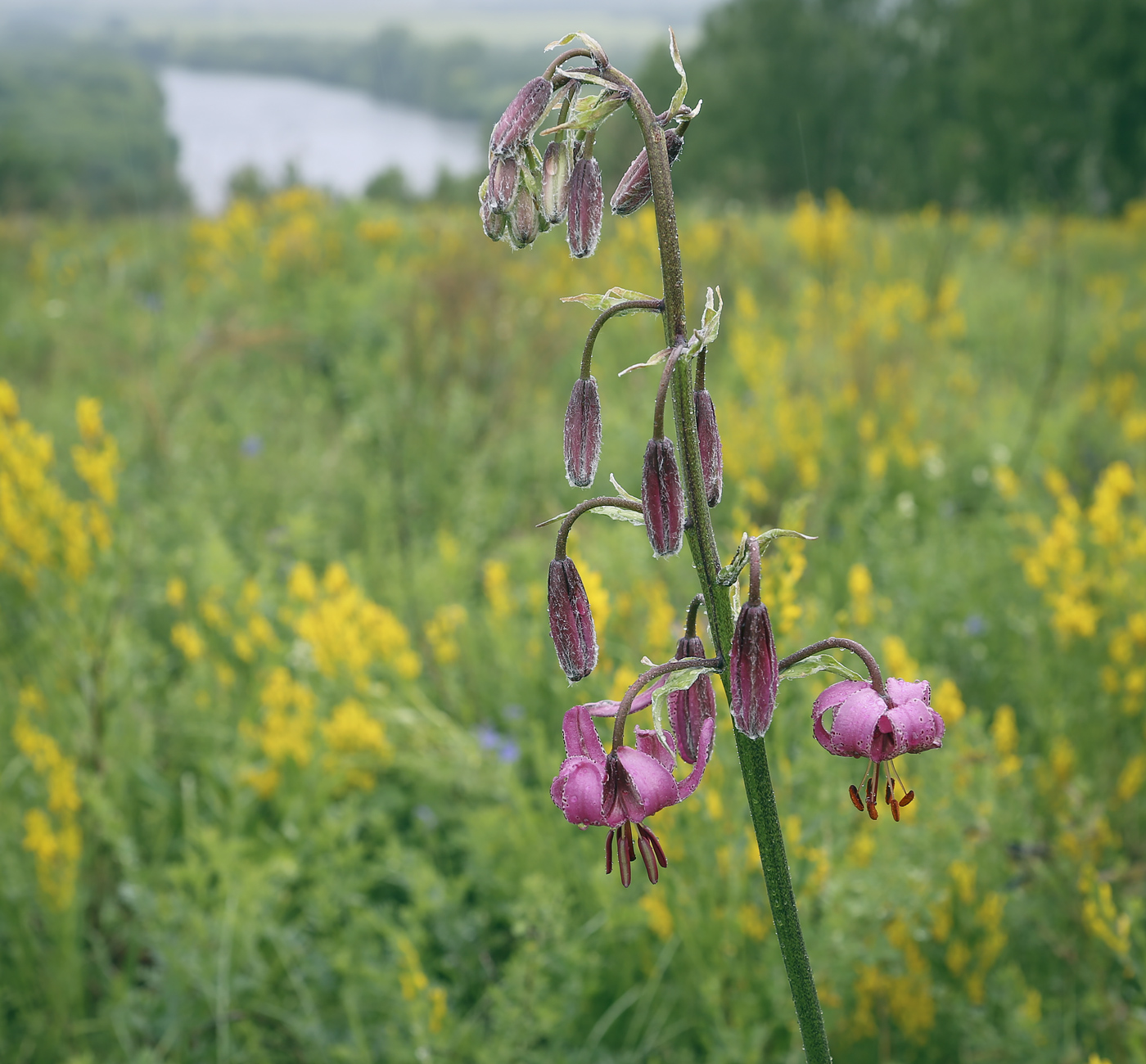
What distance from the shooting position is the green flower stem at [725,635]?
817 mm

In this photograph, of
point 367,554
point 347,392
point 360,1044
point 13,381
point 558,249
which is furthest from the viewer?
point 558,249

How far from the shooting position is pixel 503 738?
8.48 ft

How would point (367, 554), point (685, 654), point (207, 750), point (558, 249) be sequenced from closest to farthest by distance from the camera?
point (685, 654), point (207, 750), point (367, 554), point (558, 249)

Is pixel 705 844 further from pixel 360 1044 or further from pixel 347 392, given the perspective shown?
pixel 347 392

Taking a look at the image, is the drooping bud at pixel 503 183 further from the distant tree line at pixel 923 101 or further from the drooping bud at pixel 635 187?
the distant tree line at pixel 923 101

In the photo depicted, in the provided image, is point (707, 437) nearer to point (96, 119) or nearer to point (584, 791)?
point (584, 791)

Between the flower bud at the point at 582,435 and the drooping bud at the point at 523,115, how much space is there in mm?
222

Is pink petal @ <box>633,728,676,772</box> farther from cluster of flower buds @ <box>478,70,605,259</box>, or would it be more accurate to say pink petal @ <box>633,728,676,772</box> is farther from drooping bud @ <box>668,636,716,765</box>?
cluster of flower buds @ <box>478,70,605,259</box>

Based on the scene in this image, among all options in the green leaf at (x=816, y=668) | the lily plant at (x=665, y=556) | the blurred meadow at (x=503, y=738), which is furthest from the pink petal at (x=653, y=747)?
the blurred meadow at (x=503, y=738)

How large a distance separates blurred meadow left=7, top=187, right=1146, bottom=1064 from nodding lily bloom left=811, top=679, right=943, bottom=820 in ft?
2.07

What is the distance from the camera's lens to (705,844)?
188cm

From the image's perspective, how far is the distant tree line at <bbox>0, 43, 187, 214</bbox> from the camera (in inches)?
293

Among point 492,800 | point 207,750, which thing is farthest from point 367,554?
point 492,800

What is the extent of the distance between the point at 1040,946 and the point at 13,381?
19.1 feet
